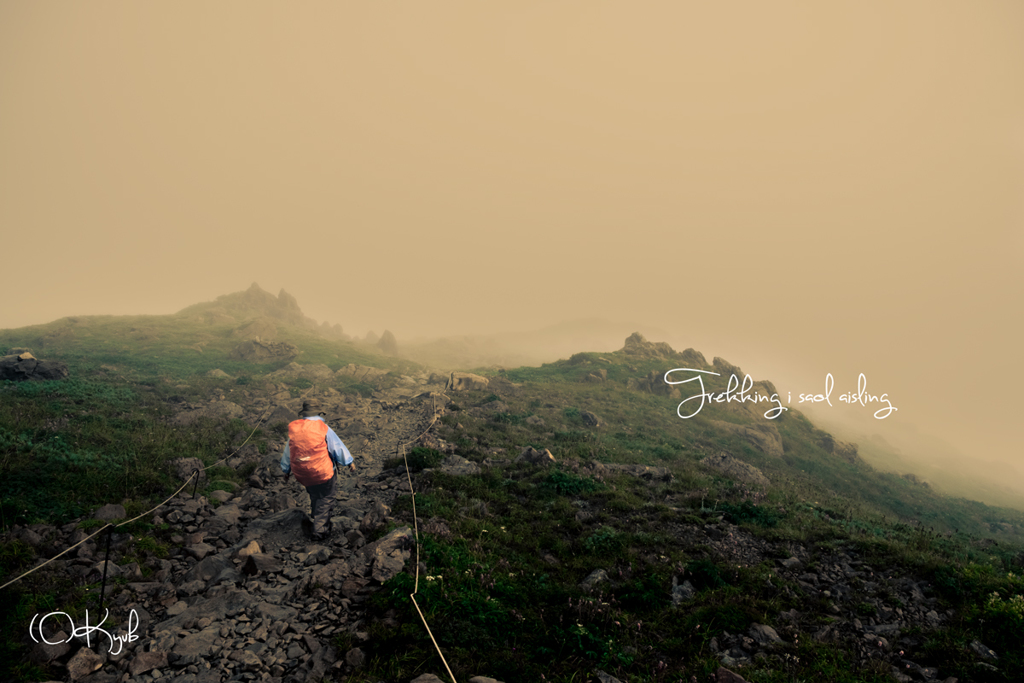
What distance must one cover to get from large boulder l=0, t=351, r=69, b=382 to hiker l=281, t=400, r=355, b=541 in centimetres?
1818

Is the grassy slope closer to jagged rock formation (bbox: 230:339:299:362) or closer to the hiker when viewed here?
the hiker

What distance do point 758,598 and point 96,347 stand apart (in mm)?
54371

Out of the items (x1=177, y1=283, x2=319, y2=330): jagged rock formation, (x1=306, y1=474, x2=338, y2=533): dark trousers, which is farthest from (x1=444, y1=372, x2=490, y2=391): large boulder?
(x1=177, y1=283, x2=319, y2=330): jagged rock formation

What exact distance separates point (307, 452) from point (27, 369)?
19357 mm

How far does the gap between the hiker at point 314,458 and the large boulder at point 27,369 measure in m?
18.2

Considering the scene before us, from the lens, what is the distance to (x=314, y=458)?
34.8 ft

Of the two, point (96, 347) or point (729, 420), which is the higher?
point (96, 347)

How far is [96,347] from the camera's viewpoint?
37188 millimetres

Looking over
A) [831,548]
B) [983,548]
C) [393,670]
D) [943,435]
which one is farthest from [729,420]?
[943,435]

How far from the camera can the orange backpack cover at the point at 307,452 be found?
10.5 meters

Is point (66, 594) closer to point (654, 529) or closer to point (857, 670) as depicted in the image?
point (654, 529)

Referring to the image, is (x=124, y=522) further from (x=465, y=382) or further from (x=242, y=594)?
(x=465, y=382)

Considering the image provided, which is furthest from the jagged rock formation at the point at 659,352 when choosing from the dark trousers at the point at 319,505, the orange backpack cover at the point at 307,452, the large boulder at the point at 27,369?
the large boulder at the point at 27,369

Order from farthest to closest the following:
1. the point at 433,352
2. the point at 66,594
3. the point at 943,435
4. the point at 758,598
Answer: the point at 943,435 → the point at 433,352 → the point at 758,598 → the point at 66,594
